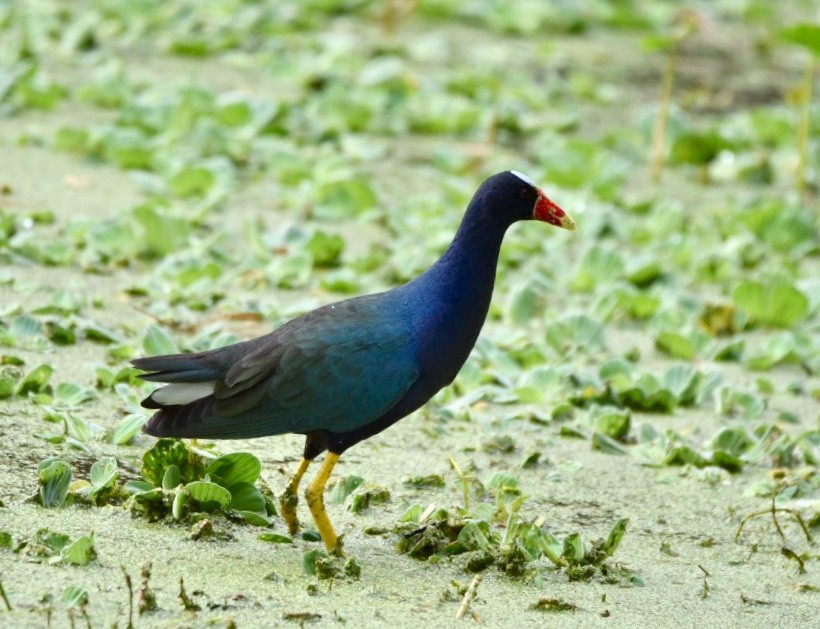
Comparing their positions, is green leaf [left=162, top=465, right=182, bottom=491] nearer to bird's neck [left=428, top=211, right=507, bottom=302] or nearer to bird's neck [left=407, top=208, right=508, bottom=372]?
bird's neck [left=407, top=208, right=508, bottom=372]

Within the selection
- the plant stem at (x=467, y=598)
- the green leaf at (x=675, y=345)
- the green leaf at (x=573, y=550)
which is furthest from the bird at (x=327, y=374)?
the green leaf at (x=675, y=345)

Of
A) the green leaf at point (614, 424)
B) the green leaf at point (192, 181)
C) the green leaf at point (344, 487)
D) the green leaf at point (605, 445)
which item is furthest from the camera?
the green leaf at point (192, 181)

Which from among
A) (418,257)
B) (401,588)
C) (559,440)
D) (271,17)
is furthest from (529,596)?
(271,17)

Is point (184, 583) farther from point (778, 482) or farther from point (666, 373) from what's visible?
point (666, 373)

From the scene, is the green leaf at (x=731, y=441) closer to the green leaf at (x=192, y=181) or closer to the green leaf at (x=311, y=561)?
the green leaf at (x=311, y=561)

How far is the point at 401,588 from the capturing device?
3580 mm

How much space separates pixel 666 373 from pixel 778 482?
0.86 meters

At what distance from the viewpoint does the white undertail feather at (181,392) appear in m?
3.85

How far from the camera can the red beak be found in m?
4.26

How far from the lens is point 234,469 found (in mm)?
3855

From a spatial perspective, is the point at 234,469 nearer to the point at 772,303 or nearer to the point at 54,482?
the point at 54,482

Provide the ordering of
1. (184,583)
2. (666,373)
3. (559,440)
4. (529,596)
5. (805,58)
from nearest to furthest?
(184,583), (529,596), (559,440), (666,373), (805,58)

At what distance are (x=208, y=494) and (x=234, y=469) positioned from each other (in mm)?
137

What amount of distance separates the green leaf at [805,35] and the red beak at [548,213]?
135 inches
